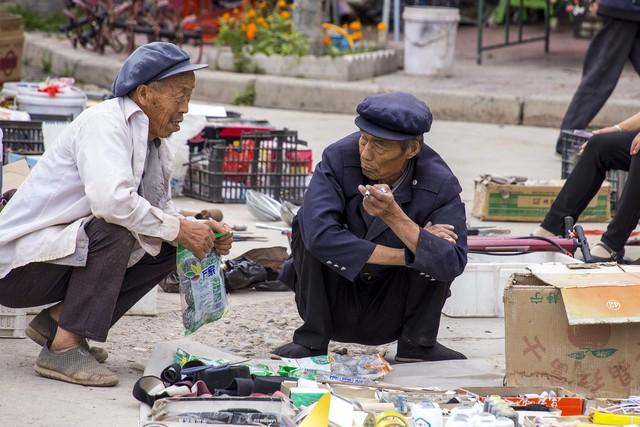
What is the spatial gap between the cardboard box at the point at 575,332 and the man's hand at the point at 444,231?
0.25 metres

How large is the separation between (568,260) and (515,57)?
855cm

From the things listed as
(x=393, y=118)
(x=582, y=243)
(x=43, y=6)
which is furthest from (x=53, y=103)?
(x=43, y=6)

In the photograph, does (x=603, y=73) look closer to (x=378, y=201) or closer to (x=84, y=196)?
(x=378, y=201)

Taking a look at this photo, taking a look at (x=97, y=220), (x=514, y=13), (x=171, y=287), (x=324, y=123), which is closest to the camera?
(x=97, y=220)

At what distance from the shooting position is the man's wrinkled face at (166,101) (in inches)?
174

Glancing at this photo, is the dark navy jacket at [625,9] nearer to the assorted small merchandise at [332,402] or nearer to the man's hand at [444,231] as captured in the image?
the man's hand at [444,231]

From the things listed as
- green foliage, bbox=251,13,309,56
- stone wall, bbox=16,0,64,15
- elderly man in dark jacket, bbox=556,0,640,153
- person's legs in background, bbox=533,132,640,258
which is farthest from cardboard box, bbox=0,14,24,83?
person's legs in background, bbox=533,132,640,258

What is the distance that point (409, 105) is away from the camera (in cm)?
446

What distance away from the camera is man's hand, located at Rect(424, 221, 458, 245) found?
4.48 metres

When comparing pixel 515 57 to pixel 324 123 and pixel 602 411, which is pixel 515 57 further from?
pixel 602 411

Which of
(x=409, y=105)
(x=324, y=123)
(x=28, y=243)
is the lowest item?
(x=324, y=123)

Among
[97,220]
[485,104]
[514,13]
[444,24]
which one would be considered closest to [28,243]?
[97,220]

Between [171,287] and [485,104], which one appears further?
[485,104]

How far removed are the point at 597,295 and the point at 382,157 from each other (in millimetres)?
860
